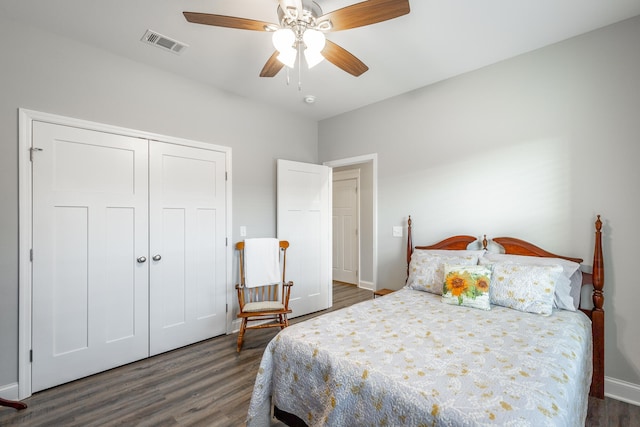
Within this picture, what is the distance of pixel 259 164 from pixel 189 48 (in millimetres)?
1440

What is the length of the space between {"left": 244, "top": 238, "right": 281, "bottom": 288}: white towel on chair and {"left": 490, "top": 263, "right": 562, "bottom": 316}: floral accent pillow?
7.19 ft

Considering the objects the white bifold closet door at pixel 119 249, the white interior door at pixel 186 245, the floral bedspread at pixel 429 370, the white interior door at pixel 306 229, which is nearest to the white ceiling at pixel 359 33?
the white bifold closet door at pixel 119 249

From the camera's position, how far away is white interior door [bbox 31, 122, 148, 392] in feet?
7.34

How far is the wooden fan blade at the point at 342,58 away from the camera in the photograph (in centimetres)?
195

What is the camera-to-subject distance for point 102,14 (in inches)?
82.5

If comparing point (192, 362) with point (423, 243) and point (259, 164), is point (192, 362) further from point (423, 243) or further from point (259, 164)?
point (423, 243)

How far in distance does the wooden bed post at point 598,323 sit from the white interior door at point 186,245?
329cm

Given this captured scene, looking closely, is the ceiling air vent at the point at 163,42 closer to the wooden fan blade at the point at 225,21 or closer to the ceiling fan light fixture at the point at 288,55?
the wooden fan blade at the point at 225,21

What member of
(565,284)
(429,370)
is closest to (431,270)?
(565,284)

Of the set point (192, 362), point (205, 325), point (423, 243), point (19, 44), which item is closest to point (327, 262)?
point (423, 243)

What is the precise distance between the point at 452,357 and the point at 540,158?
2.01 meters

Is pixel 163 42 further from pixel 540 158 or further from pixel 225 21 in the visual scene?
pixel 540 158

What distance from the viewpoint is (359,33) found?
2301mm

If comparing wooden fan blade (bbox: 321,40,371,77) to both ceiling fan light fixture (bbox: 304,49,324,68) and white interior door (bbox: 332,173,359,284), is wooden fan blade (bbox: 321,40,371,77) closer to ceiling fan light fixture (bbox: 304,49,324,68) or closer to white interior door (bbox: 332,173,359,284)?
ceiling fan light fixture (bbox: 304,49,324,68)
